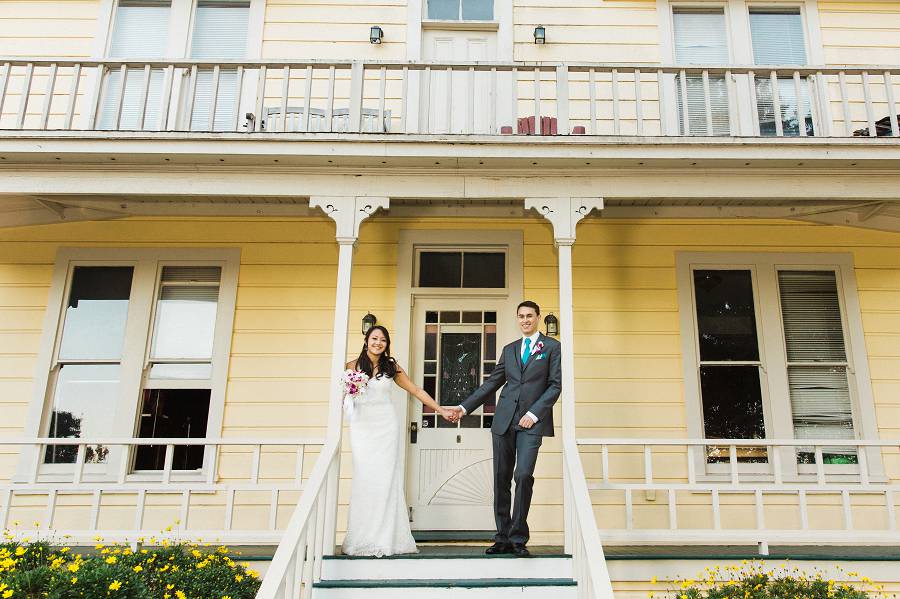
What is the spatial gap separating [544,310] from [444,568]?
9.13 ft

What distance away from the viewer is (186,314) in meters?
6.40

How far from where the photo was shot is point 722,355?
20.6 feet

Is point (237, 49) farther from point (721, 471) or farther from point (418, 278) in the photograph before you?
point (721, 471)

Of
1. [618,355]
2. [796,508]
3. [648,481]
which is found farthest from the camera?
[618,355]

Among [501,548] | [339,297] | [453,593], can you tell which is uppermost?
[339,297]

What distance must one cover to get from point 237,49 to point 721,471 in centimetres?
661

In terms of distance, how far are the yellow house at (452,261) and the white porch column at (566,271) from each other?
0.02 metres

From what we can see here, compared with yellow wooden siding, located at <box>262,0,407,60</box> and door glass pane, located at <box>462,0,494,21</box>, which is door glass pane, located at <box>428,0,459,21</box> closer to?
door glass pane, located at <box>462,0,494,21</box>

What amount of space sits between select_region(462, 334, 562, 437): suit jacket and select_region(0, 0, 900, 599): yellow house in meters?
0.34

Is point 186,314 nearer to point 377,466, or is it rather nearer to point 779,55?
point 377,466

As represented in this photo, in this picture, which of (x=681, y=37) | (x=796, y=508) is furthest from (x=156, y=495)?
(x=681, y=37)

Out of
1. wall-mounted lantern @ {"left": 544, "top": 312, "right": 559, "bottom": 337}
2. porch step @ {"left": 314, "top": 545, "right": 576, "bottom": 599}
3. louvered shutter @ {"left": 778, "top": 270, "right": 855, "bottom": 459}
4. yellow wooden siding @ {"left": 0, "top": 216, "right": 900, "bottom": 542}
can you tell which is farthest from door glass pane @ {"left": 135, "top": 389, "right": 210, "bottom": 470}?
louvered shutter @ {"left": 778, "top": 270, "right": 855, "bottom": 459}

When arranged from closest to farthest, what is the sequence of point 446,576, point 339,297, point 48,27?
point 446,576 → point 339,297 → point 48,27

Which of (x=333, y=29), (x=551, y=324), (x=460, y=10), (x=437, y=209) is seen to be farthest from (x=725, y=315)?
(x=333, y=29)
